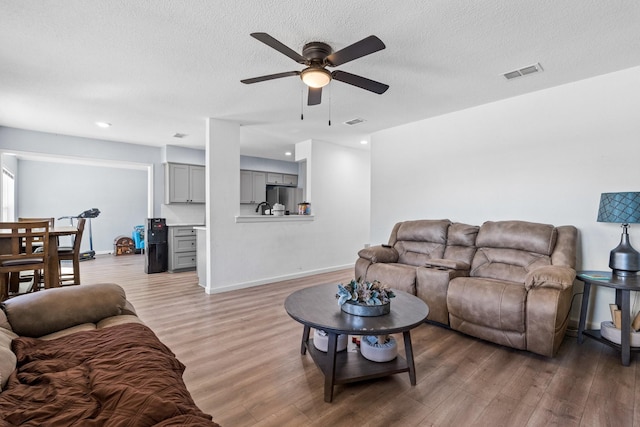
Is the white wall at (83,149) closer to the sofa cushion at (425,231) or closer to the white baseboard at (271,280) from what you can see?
the white baseboard at (271,280)

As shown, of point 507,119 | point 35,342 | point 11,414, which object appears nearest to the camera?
point 11,414

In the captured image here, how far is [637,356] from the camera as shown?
2379mm

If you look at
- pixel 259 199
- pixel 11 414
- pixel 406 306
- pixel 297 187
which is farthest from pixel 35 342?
pixel 297 187

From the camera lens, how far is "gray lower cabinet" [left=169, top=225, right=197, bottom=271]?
5551mm

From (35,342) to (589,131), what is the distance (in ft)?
14.6

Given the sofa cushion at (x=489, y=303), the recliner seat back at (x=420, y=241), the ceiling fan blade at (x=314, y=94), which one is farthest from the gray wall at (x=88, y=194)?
the sofa cushion at (x=489, y=303)

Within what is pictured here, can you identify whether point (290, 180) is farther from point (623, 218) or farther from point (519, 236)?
point (623, 218)

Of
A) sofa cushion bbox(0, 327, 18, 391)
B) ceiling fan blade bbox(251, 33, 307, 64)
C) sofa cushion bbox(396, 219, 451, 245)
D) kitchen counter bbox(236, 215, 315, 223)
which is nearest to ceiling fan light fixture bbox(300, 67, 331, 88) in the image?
ceiling fan blade bbox(251, 33, 307, 64)

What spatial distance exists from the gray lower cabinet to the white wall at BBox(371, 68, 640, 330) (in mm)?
3855

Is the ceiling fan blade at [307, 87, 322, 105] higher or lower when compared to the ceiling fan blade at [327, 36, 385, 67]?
lower

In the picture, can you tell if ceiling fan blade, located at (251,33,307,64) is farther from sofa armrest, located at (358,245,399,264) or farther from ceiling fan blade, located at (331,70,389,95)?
sofa armrest, located at (358,245,399,264)

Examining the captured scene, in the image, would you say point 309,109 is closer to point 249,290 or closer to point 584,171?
point 249,290

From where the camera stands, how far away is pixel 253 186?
716cm

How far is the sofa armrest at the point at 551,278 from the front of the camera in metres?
2.25
